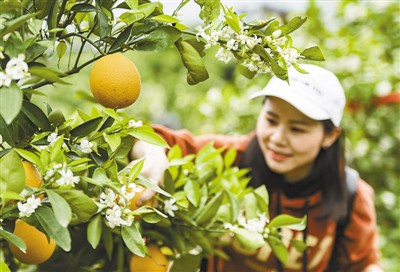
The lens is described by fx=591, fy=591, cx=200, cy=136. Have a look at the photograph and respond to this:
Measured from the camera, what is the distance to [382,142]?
328cm

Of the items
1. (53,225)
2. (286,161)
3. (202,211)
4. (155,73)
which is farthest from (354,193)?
(155,73)

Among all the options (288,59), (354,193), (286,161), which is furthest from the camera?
(354,193)

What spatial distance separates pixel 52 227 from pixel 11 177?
8cm

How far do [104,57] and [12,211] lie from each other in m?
0.25

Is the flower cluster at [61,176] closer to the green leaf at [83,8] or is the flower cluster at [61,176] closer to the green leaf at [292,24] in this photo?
the green leaf at [83,8]

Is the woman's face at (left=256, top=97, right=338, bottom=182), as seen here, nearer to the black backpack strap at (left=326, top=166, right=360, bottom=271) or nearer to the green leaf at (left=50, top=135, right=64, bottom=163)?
the black backpack strap at (left=326, top=166, right=360, bottom=271)

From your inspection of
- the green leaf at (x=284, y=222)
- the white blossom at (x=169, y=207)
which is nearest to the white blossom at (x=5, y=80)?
the white blossom at (x=169, y=207)

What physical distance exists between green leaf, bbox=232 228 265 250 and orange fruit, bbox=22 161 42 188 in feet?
1.45

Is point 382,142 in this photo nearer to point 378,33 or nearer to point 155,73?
point 378,33

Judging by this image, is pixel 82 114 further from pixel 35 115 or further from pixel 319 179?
pixel 319 179

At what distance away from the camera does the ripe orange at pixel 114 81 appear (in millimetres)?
834

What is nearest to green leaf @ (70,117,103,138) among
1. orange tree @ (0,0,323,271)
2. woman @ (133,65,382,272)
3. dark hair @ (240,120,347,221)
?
orange tree @ (0,0,323,271)

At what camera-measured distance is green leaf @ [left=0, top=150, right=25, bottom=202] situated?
709 mm

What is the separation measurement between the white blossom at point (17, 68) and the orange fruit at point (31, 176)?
0.19 metres
